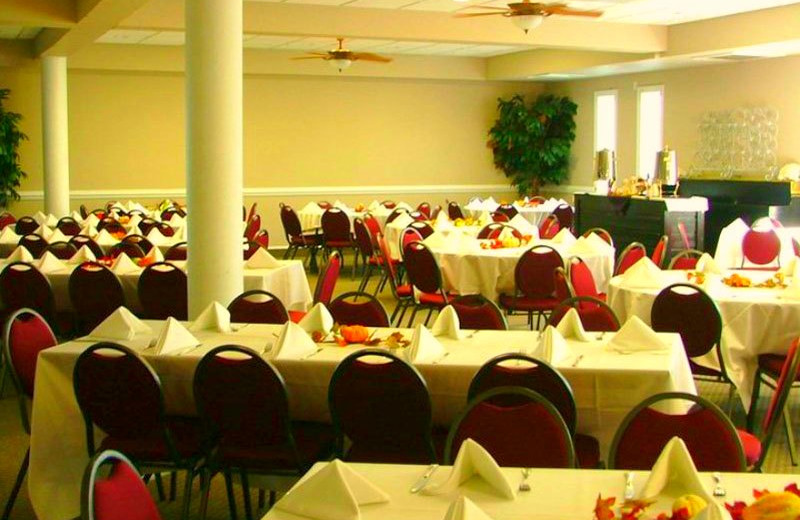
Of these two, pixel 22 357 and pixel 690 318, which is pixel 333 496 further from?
pixel 690 318

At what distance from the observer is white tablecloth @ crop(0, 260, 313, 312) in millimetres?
8062

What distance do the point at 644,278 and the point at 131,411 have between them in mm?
3834

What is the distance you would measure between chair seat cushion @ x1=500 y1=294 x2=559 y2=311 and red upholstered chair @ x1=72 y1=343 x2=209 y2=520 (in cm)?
437

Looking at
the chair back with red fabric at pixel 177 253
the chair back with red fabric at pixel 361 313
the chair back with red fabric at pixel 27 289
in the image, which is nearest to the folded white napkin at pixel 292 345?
the chair back with red fabric at pixel 361 313

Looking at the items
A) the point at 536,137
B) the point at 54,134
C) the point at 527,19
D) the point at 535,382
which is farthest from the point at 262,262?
the point at 536,137

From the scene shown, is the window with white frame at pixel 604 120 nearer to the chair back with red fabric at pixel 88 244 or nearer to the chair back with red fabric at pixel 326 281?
the chair back with red fabric at pixel 88 244

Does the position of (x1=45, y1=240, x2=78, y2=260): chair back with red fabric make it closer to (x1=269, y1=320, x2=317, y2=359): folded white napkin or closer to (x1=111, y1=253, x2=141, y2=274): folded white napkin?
(x1=111, y1=253, x2=141, y2=274): folded white napkin

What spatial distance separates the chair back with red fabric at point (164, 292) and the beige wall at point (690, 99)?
9.64 m

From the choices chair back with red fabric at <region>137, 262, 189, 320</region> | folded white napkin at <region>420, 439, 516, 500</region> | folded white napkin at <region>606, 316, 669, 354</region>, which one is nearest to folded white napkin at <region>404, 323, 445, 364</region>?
folded white napkin at <region>606, 316, 669, 354</region>

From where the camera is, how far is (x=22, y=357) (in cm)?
528

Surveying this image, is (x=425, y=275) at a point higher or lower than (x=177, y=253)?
lower

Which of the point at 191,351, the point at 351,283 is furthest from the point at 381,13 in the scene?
the point at 191,351

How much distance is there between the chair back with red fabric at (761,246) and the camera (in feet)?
32.1

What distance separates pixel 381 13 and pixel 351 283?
345 cm
